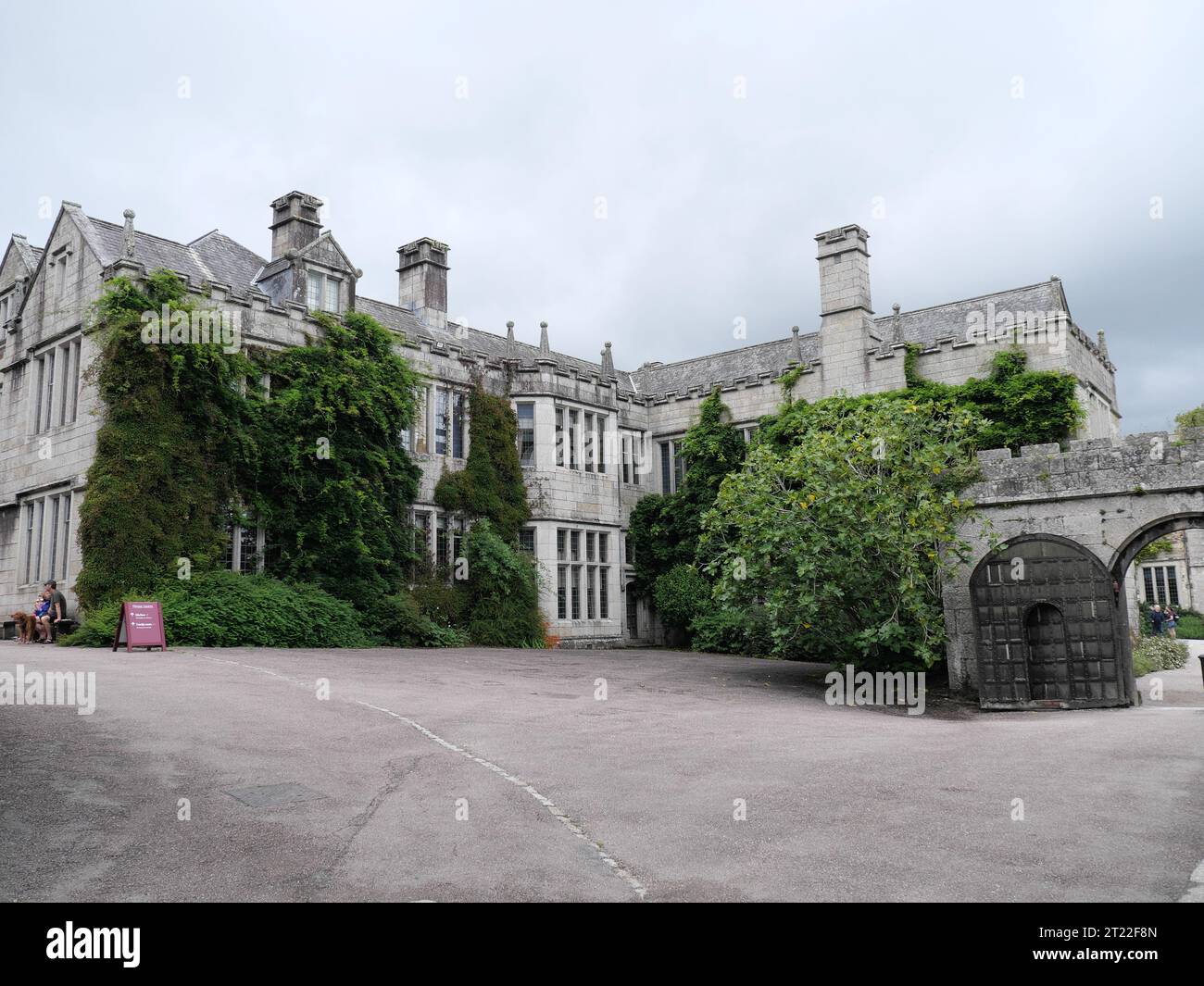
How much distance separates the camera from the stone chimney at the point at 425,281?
31.5 meters

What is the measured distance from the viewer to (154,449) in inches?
816

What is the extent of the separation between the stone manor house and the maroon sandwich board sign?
4.79 metres

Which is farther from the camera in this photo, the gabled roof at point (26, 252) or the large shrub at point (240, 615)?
the gabled roof at point (26, 252)

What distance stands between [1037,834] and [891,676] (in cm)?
1134

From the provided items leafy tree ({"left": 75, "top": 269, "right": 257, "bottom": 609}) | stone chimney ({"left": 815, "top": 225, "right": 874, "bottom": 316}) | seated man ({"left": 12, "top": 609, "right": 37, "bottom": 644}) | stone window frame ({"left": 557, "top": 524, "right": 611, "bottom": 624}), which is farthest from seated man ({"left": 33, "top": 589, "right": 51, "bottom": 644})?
stone chimney ({"left": 815, "top": 225, "right": 874, "bottom": 316})

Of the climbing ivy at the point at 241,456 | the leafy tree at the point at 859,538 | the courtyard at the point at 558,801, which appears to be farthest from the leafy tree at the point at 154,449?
the leafy tree at the point at 859,538

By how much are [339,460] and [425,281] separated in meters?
10.2

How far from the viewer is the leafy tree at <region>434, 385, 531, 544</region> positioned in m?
26.7

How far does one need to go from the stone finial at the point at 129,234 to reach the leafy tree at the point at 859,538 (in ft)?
47.0

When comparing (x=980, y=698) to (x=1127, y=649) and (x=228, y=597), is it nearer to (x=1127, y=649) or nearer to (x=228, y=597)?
(x=1127, y=649)

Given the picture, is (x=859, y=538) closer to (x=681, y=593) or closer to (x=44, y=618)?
(x=681, y=593)

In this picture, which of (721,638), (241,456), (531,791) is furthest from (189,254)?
(531,791)

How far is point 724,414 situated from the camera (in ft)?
103

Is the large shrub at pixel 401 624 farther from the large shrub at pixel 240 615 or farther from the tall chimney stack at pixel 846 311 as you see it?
the tall chimney stack at pixel 846 311
